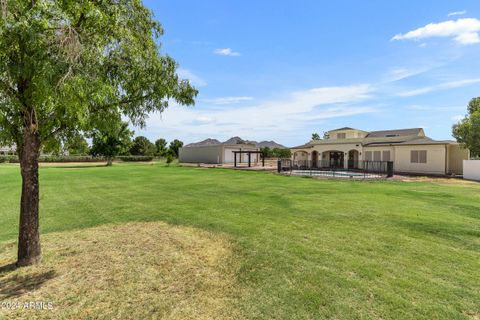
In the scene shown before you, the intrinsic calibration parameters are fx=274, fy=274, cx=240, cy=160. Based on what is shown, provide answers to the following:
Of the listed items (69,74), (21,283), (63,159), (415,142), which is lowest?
(21,283)

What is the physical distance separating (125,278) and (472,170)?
25.7 metres

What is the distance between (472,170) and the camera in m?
20.9

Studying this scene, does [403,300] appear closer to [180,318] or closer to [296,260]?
[296,260]

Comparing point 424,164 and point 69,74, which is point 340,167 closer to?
point 424,164

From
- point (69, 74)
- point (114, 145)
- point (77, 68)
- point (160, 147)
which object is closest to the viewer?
point (69, 74)

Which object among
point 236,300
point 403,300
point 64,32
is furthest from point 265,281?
point 64,32

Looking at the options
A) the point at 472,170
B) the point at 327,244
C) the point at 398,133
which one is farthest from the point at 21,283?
the point at 398,133

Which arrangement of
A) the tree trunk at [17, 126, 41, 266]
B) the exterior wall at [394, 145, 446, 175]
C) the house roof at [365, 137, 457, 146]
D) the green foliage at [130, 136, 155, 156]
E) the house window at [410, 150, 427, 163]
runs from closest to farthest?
1. the tree trunk at [17, 126, 41, 266]
2. the exterior wall at [394, 145, 446, 175]
3. the house roof at [365, 137, 457, 146]
4. the house window at [410, 150, 427, 163]
5. the green foliage at [130, 136, 155, 156]

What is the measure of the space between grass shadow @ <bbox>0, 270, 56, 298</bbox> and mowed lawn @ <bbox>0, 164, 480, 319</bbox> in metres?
1.19

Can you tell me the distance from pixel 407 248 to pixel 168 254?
183 inches

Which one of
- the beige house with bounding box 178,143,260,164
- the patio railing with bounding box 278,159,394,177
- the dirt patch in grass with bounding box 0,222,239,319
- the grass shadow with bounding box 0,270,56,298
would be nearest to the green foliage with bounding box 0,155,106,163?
the beige house with bounding box 178,143,260,164

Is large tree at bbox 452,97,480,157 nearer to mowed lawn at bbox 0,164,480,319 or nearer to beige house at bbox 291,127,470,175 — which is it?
beige house at bbox 291,127,470,175

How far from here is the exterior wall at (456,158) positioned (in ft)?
83.0

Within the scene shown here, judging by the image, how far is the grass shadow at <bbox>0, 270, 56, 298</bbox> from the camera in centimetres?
383
